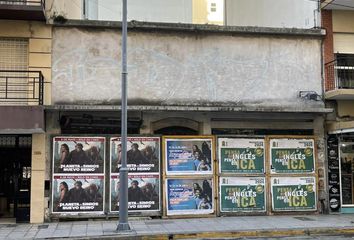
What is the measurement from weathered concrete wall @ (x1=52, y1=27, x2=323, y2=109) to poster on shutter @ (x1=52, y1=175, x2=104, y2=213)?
2.50m

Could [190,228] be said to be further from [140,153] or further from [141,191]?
[140,153]

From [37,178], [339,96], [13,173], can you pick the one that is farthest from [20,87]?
[339,96]

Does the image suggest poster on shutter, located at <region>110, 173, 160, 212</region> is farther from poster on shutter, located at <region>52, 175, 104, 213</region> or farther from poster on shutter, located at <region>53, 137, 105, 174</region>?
poster on shutter, located at <region>53, 137, 105, 174</region>

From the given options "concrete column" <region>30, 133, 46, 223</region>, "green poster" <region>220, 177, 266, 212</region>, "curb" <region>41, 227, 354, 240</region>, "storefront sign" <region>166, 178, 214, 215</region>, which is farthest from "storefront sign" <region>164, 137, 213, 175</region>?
"concrete column" <region>30, 133, 46, 223</region>

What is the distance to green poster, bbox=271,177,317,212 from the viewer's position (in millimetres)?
17453

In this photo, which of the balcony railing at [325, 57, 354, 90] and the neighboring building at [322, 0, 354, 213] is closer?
the neighboring building at [322, 0, 354, 213]

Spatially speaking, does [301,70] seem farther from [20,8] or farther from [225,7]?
[20,8]

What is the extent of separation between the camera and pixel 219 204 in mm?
17031

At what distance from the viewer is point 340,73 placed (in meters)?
18.5

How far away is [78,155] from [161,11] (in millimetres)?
7936

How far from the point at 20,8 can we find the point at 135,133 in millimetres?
5323

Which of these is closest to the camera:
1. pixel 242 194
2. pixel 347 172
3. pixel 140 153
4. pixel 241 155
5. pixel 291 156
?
pixel 140 153

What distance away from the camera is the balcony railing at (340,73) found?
59.8ft

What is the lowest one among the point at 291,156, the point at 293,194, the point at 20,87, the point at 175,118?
the point at 293,194
